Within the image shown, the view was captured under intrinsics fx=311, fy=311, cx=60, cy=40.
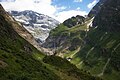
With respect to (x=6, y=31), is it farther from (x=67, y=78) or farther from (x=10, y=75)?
(x=10, y=75)

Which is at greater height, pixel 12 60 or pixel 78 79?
pixel 12 60

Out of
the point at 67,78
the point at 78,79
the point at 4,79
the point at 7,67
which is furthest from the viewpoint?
the point at 78,79

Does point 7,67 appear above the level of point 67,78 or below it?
above

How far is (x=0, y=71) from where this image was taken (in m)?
86.5

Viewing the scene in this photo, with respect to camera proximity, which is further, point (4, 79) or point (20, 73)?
point (20, 73)

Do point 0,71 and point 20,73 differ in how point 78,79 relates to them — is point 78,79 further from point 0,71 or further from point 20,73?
point 0,71

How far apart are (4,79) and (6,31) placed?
92555 millimetres

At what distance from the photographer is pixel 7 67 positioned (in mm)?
94125

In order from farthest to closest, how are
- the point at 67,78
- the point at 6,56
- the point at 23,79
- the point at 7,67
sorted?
1. the point at 67,78
2. the point at 6,56
3. the point at 7,67
4. the point at 23,79

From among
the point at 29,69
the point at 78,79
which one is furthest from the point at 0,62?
the point at 78,79

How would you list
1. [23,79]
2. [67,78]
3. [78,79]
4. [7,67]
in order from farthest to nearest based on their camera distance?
[78,79] < [67,78] < [7,67] < [23,79]

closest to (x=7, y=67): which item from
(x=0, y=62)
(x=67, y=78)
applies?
(x=0, y=62)

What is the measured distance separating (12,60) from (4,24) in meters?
73.7

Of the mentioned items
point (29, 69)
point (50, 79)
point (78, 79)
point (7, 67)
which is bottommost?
point (78, 79)
